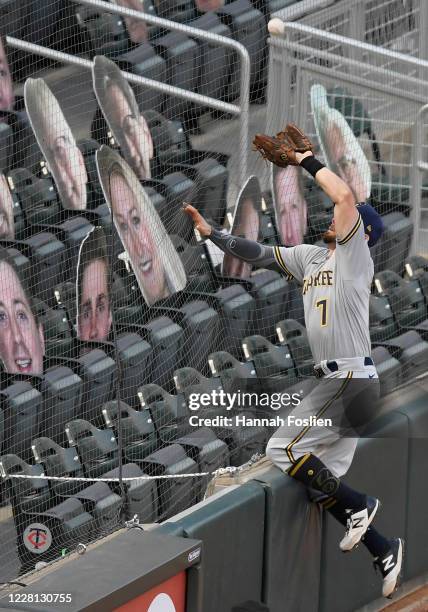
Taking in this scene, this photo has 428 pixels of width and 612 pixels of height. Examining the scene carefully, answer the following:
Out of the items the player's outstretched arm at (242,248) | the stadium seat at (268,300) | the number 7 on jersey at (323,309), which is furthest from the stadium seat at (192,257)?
the number 7 on jersey at (323,309)

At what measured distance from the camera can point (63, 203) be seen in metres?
6.40

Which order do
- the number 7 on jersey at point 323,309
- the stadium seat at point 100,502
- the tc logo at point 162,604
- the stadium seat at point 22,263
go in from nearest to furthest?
the tc logo at point 162,604, the number 7 on jersey at point 323,309, the stadium seat at point 100,502, the stadium seat at point 22,263

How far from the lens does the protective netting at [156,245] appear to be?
17.6 ft

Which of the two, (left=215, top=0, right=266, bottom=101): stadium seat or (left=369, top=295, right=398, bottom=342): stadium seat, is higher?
(left=215, top=0, right=266, bottom=101): stadium seat

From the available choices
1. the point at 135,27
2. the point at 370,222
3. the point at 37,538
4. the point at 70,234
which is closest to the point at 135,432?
the point at 37,538

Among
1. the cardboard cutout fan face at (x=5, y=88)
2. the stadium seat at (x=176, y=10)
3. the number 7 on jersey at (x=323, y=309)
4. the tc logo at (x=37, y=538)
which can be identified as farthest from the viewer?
the stadium seat at (x=176, y=10)

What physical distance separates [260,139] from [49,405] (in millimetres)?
1851

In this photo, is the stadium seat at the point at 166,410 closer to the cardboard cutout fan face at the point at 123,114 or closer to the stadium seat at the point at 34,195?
the stadium seat at the point at 34,195

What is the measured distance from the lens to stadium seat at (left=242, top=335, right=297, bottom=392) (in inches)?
233

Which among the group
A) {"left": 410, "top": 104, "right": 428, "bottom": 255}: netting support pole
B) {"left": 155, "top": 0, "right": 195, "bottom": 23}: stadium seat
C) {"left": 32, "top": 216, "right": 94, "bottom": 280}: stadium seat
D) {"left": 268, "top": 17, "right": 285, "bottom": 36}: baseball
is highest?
{"left": 268, "top": 17, "right": 285, "bottom": 36}: baseball

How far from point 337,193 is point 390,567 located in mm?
1217

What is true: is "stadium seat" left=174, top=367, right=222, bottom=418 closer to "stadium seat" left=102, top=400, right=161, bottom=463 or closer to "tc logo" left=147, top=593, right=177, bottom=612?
"stadium seat" left=102, top=400, right=161, bottom=463

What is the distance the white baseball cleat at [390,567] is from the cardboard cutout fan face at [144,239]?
199 cm

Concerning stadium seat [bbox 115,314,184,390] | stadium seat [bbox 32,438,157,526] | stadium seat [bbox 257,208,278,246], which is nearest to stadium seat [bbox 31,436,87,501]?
stadium seat [bbox 32,438,157,526]
